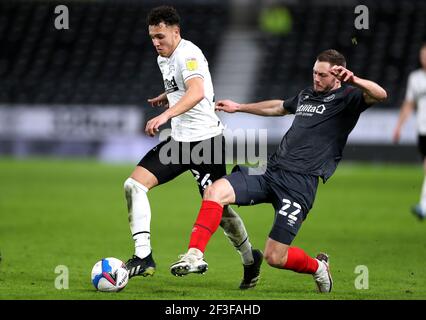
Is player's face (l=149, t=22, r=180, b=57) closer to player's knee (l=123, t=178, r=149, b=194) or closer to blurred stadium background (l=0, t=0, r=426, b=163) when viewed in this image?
player's knee (l=123, t=178, r=149, b=194)

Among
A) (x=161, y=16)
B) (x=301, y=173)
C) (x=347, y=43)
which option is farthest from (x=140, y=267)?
(x=347, y=43)

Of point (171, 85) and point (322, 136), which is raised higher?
point (171, 85)

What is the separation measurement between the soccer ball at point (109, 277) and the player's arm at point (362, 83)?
2.38 meters

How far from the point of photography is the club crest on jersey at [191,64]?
8.06 meters

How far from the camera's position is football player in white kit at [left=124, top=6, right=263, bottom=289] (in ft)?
26.5

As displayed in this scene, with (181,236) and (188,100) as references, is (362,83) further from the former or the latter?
(181,236)

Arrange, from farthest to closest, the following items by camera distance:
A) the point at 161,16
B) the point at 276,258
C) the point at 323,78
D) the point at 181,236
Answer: the point at 181,236, the point at 161,16, the point at 323,78, the point at 276,258

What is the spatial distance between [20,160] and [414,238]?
1379 centimetres

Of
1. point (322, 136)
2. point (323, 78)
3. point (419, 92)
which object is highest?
point (323, 78)

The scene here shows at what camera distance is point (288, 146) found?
8148mm

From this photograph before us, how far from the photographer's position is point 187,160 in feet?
27.2

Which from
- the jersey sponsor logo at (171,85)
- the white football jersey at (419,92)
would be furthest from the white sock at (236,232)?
the white football jersey at (419,92)

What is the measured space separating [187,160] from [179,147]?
0.47 ft

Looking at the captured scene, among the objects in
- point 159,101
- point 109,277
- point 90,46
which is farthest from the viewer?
point 90,46
